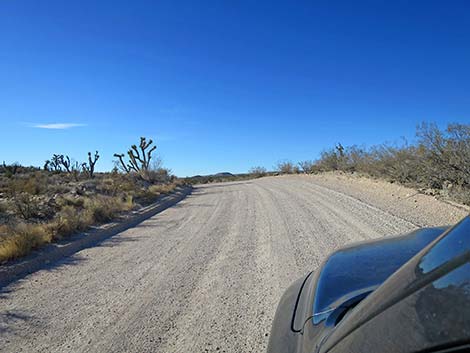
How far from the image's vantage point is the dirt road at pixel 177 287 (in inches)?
143

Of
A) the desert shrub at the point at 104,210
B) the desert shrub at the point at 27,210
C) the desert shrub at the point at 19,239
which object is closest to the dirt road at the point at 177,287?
the desert shrub at the point at 19,239

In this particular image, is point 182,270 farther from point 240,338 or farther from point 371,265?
point 371,265

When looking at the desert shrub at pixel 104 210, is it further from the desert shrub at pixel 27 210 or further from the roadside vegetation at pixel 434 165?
the roadside vegetation at pixel 434 165

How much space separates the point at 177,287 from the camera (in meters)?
4.97

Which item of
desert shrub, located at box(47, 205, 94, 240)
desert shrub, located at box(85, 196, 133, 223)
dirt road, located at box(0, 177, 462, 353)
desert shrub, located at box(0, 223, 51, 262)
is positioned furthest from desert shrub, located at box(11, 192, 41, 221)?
dirt road, located at box(0, 177, 462, 353)

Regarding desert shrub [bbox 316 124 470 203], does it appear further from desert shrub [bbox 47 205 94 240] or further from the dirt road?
desert shrub [bbox 47 205 94 240]

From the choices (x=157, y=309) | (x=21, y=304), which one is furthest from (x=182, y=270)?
(x=21, y=304)

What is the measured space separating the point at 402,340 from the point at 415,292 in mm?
174

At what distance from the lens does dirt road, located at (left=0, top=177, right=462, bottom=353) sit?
3.64 meters

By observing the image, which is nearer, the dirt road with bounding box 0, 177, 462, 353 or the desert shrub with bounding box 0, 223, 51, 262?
the dirt road with bounding box 0, 177, 462, 353

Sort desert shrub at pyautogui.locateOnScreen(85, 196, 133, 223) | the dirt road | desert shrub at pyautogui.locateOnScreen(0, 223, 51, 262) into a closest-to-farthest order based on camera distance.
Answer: the dirt road → desert shrub at pyautogui.locateOnScreen(0, 223, 51, 262) → desert shrub at pyautogui.locateOnScreen(85, 196, 133, 223)

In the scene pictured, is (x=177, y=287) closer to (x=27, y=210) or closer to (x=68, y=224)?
(x=68, y=224)

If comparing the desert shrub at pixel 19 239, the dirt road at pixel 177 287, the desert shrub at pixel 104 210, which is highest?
the desert shrub at pixel 104 210

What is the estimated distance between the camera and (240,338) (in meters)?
3.46
